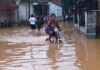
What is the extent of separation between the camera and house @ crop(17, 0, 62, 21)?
178ft

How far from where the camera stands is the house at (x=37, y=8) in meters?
54.4

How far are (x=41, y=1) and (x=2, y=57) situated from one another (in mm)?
52680

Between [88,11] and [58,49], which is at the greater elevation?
[88,11]

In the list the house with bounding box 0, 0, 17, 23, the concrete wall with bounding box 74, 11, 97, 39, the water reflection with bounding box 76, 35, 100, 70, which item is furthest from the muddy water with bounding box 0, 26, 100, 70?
the house with bounding box 0, 0, 17, 23

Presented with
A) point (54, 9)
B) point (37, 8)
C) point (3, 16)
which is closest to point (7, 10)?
point (3, 16)

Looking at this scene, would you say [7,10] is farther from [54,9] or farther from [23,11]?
[54,9]

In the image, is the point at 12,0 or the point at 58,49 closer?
the point at 58,49

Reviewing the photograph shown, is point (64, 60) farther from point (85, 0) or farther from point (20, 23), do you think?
point (20, 23)

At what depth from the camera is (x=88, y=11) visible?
23.1m

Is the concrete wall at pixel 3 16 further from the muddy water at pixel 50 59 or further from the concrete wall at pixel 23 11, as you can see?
the muddy water at pixel 50 59

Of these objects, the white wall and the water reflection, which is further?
the white wall

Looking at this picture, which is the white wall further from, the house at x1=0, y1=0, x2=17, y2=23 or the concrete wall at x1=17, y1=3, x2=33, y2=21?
the house at x1=0, y1=0, x2=17, y2=23

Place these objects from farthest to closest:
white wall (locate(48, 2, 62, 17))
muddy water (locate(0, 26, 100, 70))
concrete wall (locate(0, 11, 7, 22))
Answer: white wall (locate(48, 2, 62, 17)) → concrete wall (locate(0, 11, 7, 22)) → muddy water (locate(0, 26, 100, 70))

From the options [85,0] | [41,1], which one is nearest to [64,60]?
[85,0]
